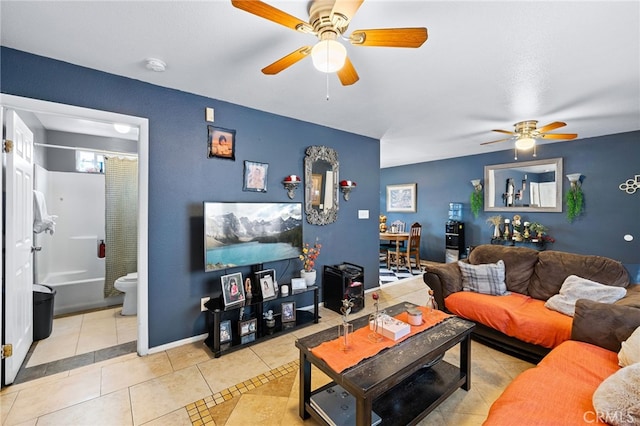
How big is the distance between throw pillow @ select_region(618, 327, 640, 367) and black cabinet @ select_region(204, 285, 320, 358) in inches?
91.4

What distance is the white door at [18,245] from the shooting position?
2.01 meters

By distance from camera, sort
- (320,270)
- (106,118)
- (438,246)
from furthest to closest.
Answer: (438,246) → (320,270) → (106,118)

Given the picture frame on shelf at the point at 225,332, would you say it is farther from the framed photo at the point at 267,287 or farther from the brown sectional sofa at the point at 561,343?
the brown sectional sofa at the point at 561,343

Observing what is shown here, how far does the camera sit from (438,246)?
649cm

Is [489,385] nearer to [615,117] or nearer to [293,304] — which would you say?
[293,304]

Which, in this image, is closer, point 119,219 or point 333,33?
point 333,33

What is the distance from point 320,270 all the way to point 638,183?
4.76 m

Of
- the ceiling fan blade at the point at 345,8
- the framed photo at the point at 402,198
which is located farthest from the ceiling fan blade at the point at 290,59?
the framed photo at the point at 402,198

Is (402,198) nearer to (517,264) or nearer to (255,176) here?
(517,264)

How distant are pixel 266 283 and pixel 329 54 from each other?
7.08 feet

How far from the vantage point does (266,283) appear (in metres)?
2.84

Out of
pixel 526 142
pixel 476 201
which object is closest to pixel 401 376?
pixel 526 142

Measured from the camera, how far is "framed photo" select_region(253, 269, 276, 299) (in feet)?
9.21

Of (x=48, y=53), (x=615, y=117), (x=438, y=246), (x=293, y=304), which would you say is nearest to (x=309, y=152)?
(x=293, y=304)
